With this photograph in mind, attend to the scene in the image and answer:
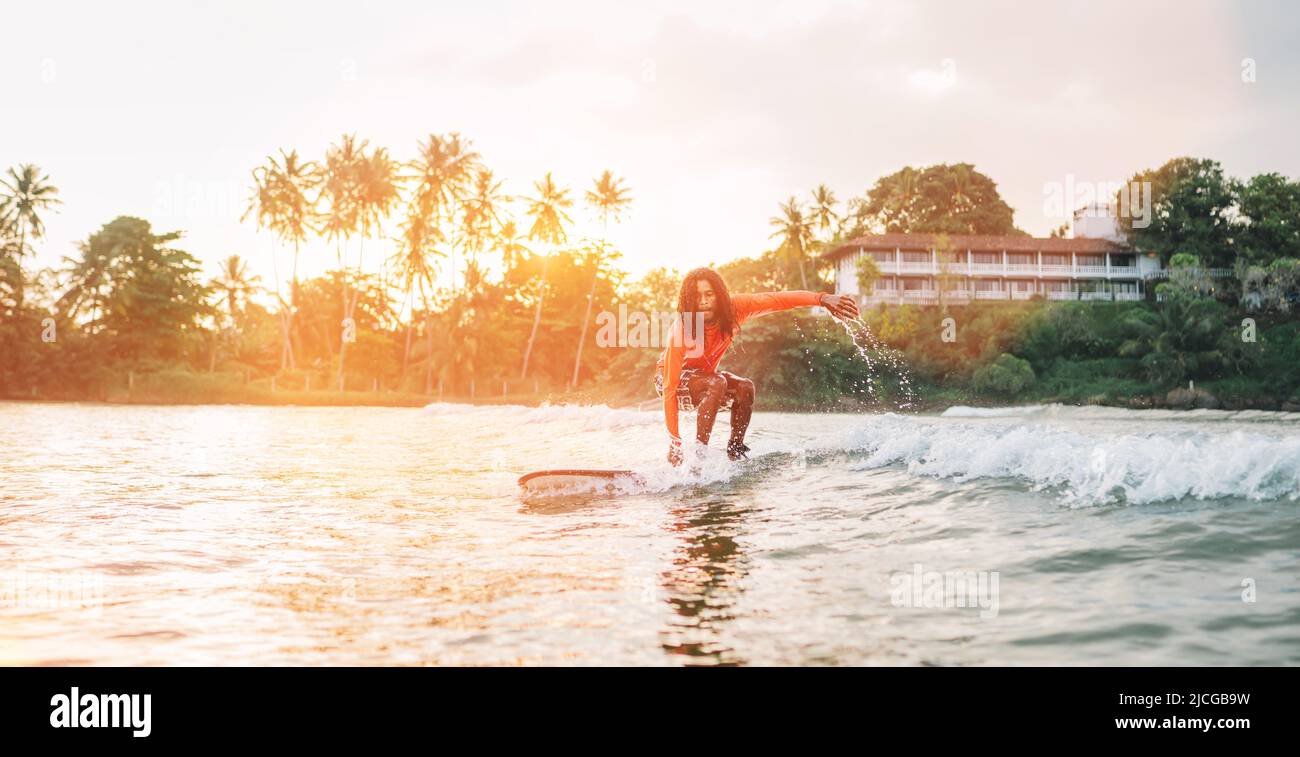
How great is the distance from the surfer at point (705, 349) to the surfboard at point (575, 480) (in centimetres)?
62

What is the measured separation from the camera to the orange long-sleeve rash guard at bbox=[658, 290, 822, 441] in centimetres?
903

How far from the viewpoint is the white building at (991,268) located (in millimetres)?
66500

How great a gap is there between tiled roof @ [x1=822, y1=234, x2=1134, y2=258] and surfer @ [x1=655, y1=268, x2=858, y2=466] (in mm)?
60108

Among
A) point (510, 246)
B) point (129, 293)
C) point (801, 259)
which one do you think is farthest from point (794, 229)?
point (129, 293)

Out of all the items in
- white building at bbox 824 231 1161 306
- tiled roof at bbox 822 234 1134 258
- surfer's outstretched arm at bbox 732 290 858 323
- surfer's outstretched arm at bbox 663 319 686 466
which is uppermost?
tiled roof at bbox 822 234 1134 258

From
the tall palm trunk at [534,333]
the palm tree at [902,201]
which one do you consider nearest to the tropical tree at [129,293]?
the tall palm trunk at [534,333]

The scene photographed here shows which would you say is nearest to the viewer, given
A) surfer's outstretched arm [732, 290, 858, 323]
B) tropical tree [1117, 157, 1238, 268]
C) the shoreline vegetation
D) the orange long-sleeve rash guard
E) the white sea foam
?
the white sea foam

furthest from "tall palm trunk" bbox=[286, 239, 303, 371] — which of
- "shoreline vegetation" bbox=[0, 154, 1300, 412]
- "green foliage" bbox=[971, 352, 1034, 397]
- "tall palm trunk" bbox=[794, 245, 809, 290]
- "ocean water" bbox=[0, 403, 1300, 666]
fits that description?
"ocean water" bbox=[0, 403, 1300, 666]

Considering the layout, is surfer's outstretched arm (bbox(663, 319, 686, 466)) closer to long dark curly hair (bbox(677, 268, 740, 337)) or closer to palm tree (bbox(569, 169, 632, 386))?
long dark curly hair (bbox(677, 268, 740, 337))

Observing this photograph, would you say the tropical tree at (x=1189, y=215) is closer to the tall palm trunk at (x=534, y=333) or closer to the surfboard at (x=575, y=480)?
the tall palm trunk at (x=534, y=333)

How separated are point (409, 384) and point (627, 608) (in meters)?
62.9
